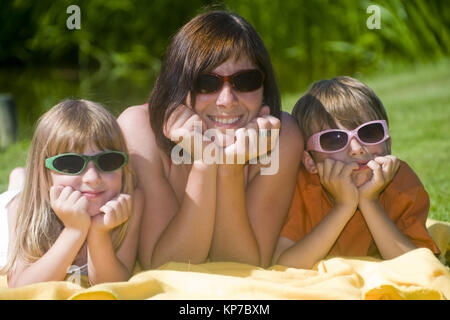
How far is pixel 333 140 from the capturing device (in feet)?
9.24

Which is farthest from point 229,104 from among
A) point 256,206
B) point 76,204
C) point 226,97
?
point 76,204

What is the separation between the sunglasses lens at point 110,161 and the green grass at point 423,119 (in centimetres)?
200

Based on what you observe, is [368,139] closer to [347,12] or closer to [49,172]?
[49,172]

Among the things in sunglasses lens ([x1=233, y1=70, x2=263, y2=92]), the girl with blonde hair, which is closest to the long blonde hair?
the girl with blonde hair

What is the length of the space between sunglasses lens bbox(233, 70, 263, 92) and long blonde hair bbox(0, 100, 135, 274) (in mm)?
503

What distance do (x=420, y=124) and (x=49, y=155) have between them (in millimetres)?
4633

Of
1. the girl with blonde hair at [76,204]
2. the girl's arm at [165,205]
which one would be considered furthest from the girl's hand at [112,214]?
the girl's arm at [165,205]

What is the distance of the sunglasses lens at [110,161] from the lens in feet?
8.36

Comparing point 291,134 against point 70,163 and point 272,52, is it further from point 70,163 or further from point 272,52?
point 272,52

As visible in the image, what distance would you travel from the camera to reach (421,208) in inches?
114

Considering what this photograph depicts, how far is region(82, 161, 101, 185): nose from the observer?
250 centimetres
